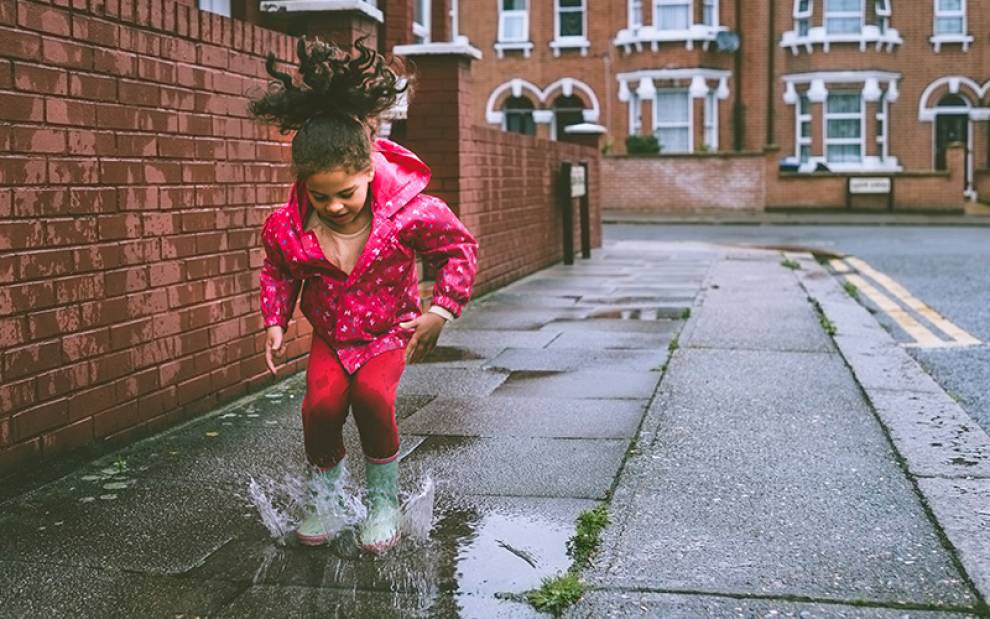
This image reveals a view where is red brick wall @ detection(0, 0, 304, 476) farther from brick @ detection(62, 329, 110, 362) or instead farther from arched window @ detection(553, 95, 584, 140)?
arched window @ detection(553, 95, 584, 140)

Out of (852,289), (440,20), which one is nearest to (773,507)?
(852,289)

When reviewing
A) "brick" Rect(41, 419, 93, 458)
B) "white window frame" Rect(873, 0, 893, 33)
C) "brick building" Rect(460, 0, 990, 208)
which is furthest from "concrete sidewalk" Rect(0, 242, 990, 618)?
"white window frame" Rect(873, 0, 893, 33)

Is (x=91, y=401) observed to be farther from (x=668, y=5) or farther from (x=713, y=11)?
(x=713, y=11)

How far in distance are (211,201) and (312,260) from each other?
236cm

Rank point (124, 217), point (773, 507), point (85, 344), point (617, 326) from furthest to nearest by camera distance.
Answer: point (617, 326) → point (124, 217) → point (85, 344) → point (773, 507)

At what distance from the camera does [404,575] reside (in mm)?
3373

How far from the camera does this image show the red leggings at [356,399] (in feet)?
11.8

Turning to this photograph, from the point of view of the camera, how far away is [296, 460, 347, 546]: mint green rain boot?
12.0ft

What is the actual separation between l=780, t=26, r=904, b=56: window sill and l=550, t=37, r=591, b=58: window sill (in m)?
5.77

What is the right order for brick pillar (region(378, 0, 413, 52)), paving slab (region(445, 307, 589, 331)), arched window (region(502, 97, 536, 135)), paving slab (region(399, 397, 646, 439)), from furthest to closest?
1. arched window (region(502, 97, 536, 135))
2. brick pillar (region(378, 0, 413, 52))
3. paving slab (region(445, 307, 589, 331))
4. paving slab (region(399, 397, 646, 439))

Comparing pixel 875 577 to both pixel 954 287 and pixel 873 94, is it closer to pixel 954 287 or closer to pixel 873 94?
pixel 954 287

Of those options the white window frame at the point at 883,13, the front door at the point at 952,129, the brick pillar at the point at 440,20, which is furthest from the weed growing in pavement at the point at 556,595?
the front door at the point at 952,129

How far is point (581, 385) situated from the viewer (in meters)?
6.41

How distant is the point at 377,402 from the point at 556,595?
852 millimetres
